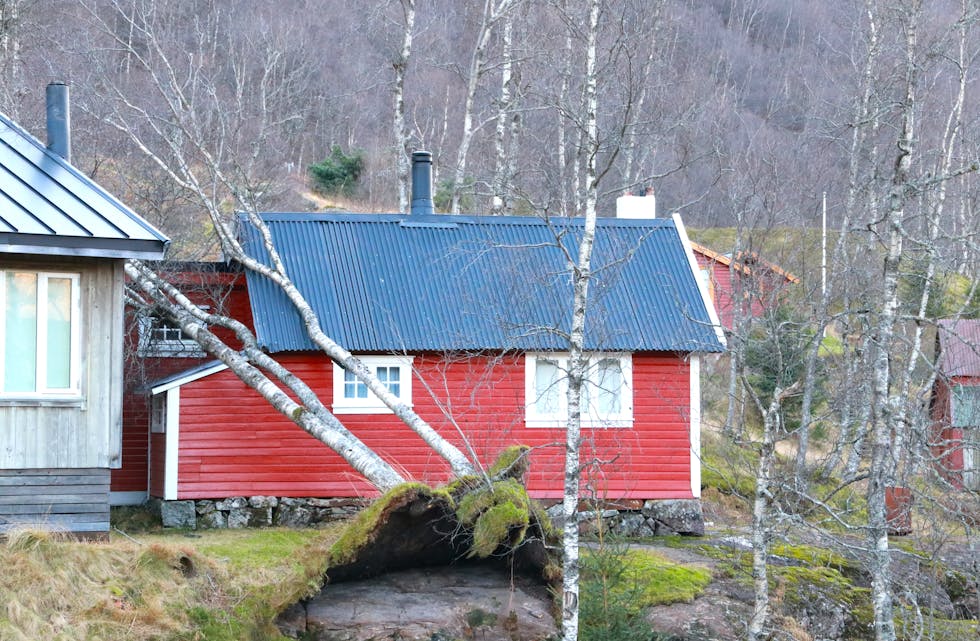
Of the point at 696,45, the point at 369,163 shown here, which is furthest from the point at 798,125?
the point at 369,163

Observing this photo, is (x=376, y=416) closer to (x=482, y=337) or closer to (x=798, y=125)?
(x=482, y=337)

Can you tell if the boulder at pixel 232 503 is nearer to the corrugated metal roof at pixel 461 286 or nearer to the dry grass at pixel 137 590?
the corrugated metal roof at pixel 461 286

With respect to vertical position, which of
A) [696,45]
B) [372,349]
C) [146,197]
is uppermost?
[696,45]

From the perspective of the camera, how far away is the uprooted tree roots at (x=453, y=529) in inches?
457

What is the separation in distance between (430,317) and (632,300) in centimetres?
332

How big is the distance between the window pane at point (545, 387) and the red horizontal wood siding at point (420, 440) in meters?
0.27

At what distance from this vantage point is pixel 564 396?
1719cm

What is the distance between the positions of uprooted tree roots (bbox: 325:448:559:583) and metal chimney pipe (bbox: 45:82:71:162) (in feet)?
20.1

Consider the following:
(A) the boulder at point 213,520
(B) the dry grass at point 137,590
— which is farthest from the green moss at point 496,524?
(A) the boulder at point 213,520

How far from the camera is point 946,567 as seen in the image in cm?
1545

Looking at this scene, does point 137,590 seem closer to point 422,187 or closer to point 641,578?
point 641,578

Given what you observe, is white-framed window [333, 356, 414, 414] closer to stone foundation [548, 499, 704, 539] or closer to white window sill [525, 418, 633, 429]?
white window sill [525, 418, 633, 429]

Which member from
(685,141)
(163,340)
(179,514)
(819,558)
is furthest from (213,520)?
(685,141)

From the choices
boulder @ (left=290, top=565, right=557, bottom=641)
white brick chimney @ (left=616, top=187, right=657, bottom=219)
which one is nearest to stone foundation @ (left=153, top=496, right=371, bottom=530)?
boulder @ (left=290, top=565, right=557, bottom=641)
